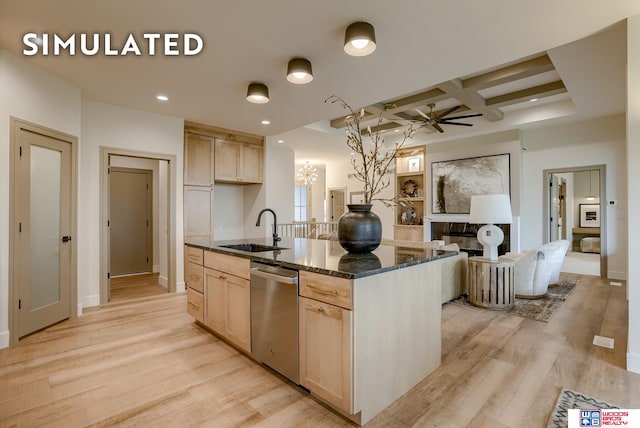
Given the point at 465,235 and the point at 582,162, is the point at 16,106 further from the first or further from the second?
the point at 582,162

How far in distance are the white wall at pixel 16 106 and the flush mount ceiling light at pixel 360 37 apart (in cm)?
313

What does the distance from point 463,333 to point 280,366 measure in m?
1.89

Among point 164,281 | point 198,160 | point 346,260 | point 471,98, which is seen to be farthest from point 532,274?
point 164,281

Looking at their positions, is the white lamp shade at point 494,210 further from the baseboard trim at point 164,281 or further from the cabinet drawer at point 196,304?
the baseboard trim at point 164,281

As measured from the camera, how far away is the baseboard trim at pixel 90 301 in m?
3.91

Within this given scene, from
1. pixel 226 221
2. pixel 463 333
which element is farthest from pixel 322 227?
pixel 463 333

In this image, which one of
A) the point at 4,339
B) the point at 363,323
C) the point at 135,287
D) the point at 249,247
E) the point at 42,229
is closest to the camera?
the point at 363,323

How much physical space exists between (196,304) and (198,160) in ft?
9.19

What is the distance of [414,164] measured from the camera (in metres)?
7.62

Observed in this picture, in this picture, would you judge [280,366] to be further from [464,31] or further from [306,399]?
[464,31]

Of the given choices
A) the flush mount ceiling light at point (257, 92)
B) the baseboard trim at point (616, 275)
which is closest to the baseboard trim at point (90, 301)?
the flush mount ceiling light at point (257, 92)

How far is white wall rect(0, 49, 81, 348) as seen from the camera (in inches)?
110

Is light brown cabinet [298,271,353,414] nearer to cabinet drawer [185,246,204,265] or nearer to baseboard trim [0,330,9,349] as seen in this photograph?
cabinet drawer [185,246,204,265]

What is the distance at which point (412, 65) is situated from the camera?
9.93 ft
